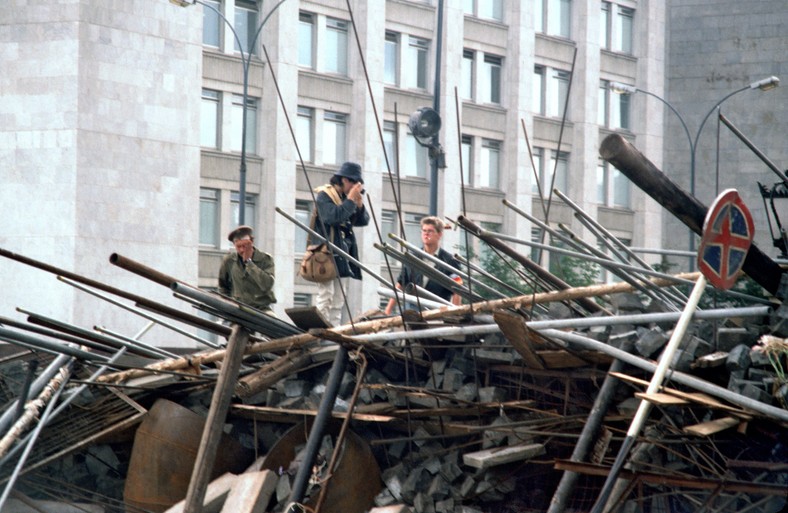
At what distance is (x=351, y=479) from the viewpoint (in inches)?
440

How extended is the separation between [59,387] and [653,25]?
1775 inches

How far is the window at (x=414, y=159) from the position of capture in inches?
1805

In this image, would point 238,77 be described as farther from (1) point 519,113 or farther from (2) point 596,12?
(2) point 596,12

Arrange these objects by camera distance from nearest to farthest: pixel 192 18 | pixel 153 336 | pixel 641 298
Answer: pixel 641 298, pixel 153 336, pixel 192 18

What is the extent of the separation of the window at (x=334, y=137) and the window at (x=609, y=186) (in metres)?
12.0

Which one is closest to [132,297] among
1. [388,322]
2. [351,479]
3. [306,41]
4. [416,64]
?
[388,322]

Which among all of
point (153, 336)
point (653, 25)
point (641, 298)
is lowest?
point (153, 336)

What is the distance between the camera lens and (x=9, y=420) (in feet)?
37.2

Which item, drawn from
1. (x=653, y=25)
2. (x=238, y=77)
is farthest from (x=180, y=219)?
(x=653, y=25)

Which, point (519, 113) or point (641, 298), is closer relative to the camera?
point (641, 298)

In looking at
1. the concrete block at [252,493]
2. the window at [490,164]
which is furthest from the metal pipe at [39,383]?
the window at [490,164]

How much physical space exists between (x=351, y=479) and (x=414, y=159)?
1388 inches

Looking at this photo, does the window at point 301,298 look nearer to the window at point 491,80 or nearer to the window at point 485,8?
the window at point 491,80

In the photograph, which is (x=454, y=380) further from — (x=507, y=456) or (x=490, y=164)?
(x=490, y=164)
